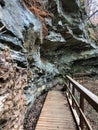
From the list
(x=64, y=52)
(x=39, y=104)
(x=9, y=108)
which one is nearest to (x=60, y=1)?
(x=64, y=52)

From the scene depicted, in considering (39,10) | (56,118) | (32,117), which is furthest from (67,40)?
(56,118)

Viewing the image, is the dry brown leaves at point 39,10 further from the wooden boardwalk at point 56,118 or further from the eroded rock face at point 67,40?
the wooden boardwalk at point 56,118

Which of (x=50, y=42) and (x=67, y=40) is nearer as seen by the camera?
(x=50, y=42)

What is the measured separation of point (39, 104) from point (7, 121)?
5.31 m

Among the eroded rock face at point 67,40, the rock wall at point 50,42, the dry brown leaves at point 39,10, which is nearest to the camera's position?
the rock wall at point 50,42

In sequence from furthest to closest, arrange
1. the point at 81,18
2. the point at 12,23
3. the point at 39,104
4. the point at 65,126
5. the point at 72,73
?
1. the point at 72,73
2. the point at 81,18
3. the point at 39,104
4. the point at 12,23
5. the point at 65,126

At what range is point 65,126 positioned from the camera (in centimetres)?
527

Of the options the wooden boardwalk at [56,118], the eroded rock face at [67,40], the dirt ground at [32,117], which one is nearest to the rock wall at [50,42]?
the eroded rock face at [67,40]

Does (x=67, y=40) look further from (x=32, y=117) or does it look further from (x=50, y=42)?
(x=32, y=117)

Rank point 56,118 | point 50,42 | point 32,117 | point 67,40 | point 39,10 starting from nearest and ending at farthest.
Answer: point 56,118 → point 32,117 → point 39,10 → point 50,42 → point 67,40

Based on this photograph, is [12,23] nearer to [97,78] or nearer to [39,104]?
[39,104]

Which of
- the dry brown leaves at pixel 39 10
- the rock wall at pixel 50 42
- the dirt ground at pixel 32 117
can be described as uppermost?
the dry brown leaves at pixel 39 10

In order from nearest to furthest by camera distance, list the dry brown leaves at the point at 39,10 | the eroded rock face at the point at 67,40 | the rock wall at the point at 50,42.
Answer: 1. the rock wall at the point at 50,42
2. the dry brown leaves at the point at 39,10
3. the eroded rock face at the point at 67,40

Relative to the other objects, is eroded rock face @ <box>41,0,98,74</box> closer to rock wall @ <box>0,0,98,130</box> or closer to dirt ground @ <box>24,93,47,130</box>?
rock wall @ <box>0,0,98,130</box>
